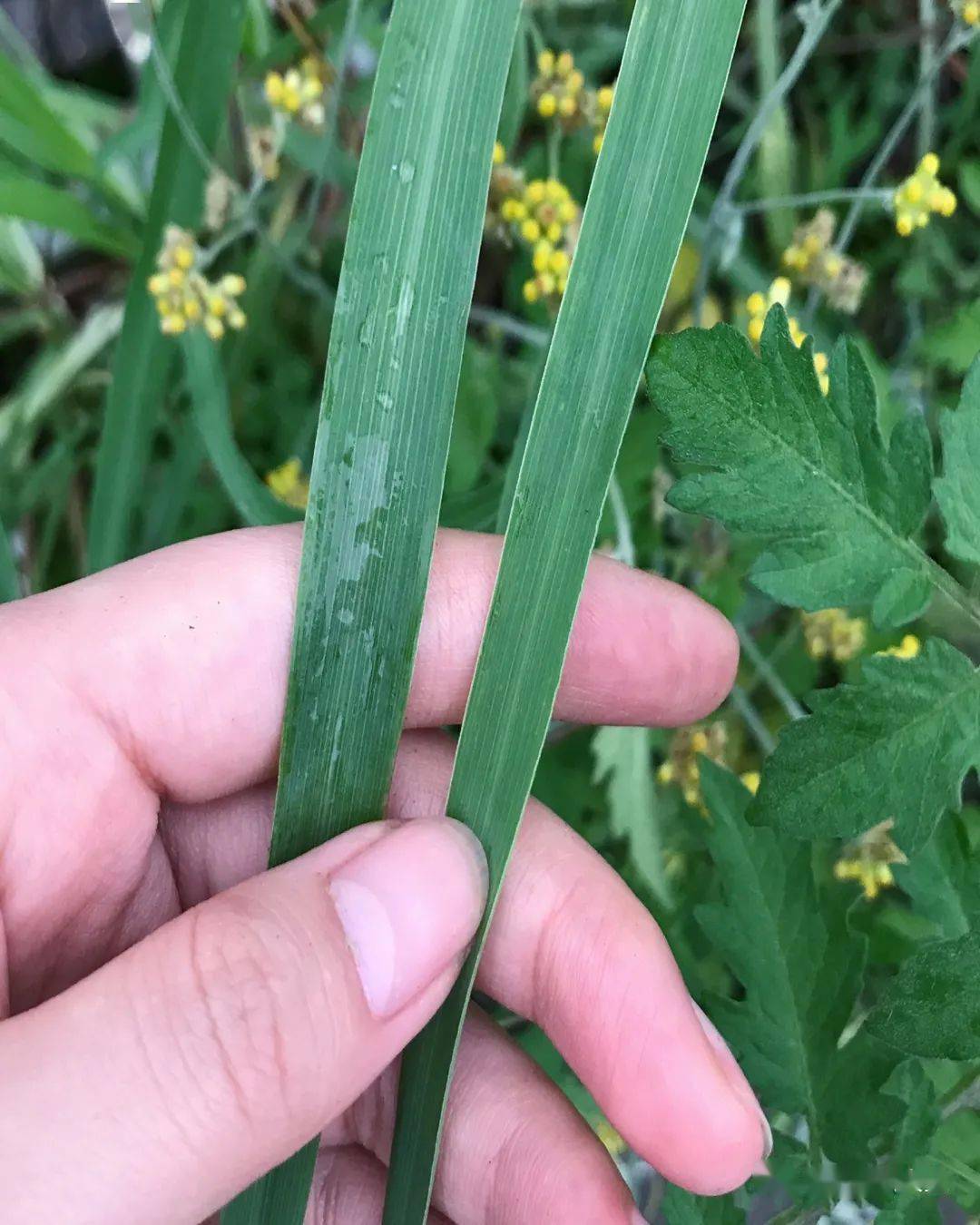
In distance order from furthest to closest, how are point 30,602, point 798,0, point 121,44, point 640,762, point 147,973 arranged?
point 121,44
point 798,0
point 640,762
point 30,602
point 147,973

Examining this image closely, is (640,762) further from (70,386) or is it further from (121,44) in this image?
(121,44)

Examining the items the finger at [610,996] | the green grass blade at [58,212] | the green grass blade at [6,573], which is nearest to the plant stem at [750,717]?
the finger at [610,996]

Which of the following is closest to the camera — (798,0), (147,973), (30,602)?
(147,973)

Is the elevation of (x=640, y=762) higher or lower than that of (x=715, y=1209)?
higher

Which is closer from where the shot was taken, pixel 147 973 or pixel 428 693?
pixel 147 973

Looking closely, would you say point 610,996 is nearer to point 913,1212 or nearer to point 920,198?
point 913,1212

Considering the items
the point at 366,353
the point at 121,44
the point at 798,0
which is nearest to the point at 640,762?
the point at 366,353

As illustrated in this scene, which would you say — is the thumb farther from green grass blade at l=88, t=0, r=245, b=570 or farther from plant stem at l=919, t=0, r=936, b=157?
plant stem at l=919, t=0, r=936, b=157

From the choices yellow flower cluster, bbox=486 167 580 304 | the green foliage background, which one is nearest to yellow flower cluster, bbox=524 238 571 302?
yellow flower cluster, bbox=486 167 580 304
